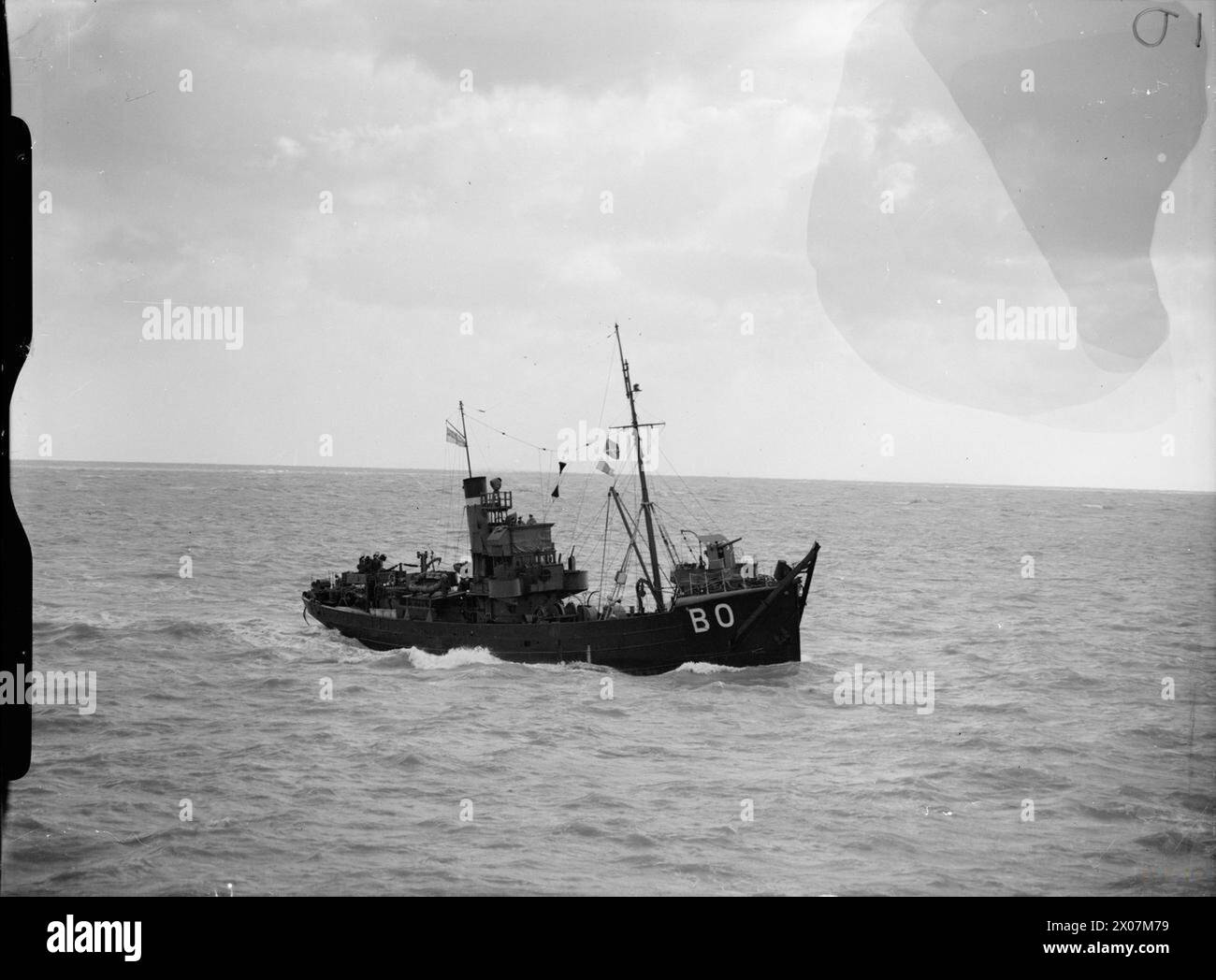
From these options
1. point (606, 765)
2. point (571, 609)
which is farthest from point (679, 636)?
point (606, 765)

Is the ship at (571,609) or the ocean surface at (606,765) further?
the ship at (571,609)

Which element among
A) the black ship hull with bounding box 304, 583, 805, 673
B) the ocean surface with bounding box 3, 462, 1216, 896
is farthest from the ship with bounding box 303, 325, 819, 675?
the ocean surface with bounding box 3, 462, 1216, 896

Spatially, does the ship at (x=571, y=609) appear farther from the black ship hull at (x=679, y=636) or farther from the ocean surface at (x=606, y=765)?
the ocean surface at (x=606, y=765)

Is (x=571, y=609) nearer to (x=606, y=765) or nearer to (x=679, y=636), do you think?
(x=679, y=636)

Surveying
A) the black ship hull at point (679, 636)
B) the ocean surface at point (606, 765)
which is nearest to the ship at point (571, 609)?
the black ship hull at point (679, 636)

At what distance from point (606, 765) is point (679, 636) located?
11.0 metres

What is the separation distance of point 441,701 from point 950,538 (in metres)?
94.5

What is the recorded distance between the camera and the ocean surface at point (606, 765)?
1538 cm

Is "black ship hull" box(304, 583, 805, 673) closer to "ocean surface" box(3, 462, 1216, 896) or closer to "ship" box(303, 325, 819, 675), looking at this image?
"ship" box(303, 325, 819, 675)

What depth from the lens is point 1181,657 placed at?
3772cm

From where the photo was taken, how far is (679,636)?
107 feet

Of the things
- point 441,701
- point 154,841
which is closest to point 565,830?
point 154,841

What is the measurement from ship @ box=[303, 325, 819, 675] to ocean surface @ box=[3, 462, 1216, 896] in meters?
0.86

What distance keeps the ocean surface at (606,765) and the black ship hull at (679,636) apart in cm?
75
